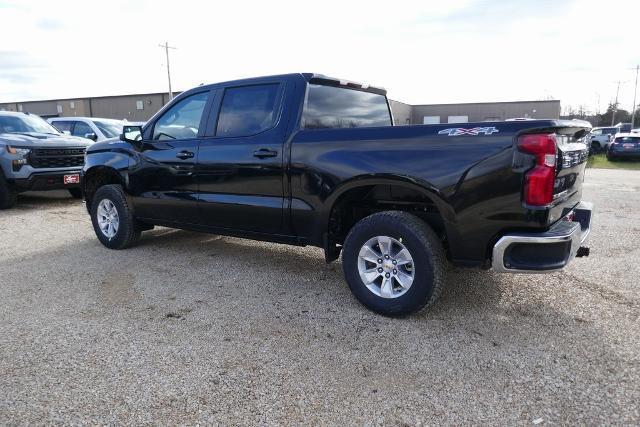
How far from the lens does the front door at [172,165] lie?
489cm

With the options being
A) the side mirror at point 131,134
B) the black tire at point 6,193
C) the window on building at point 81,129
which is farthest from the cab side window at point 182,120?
the window on building at point 81,129

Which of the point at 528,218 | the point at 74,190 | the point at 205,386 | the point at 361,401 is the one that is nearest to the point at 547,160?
the point at 528,218

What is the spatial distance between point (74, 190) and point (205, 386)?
28.6ft

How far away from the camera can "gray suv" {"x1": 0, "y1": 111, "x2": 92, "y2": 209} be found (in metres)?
8.66

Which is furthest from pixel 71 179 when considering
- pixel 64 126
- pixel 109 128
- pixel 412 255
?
pixel 412 255

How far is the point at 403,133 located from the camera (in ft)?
11.4

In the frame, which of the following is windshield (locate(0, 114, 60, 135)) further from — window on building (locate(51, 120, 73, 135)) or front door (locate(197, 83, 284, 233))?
front door (locate(197, 83, 284, 233))

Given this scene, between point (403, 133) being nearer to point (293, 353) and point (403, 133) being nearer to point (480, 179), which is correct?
point (480, 179)

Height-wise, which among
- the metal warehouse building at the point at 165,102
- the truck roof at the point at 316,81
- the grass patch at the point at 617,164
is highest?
the metal warehouse building at the point at 165,102

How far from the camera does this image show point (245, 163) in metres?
4.38

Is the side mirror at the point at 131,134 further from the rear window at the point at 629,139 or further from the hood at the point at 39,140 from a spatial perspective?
the rear window at the point at 629,139

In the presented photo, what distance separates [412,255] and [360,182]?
0.68 meters

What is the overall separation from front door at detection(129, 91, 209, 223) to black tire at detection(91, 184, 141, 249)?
0.81ft

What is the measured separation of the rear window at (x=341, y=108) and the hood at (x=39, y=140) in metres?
6.69
